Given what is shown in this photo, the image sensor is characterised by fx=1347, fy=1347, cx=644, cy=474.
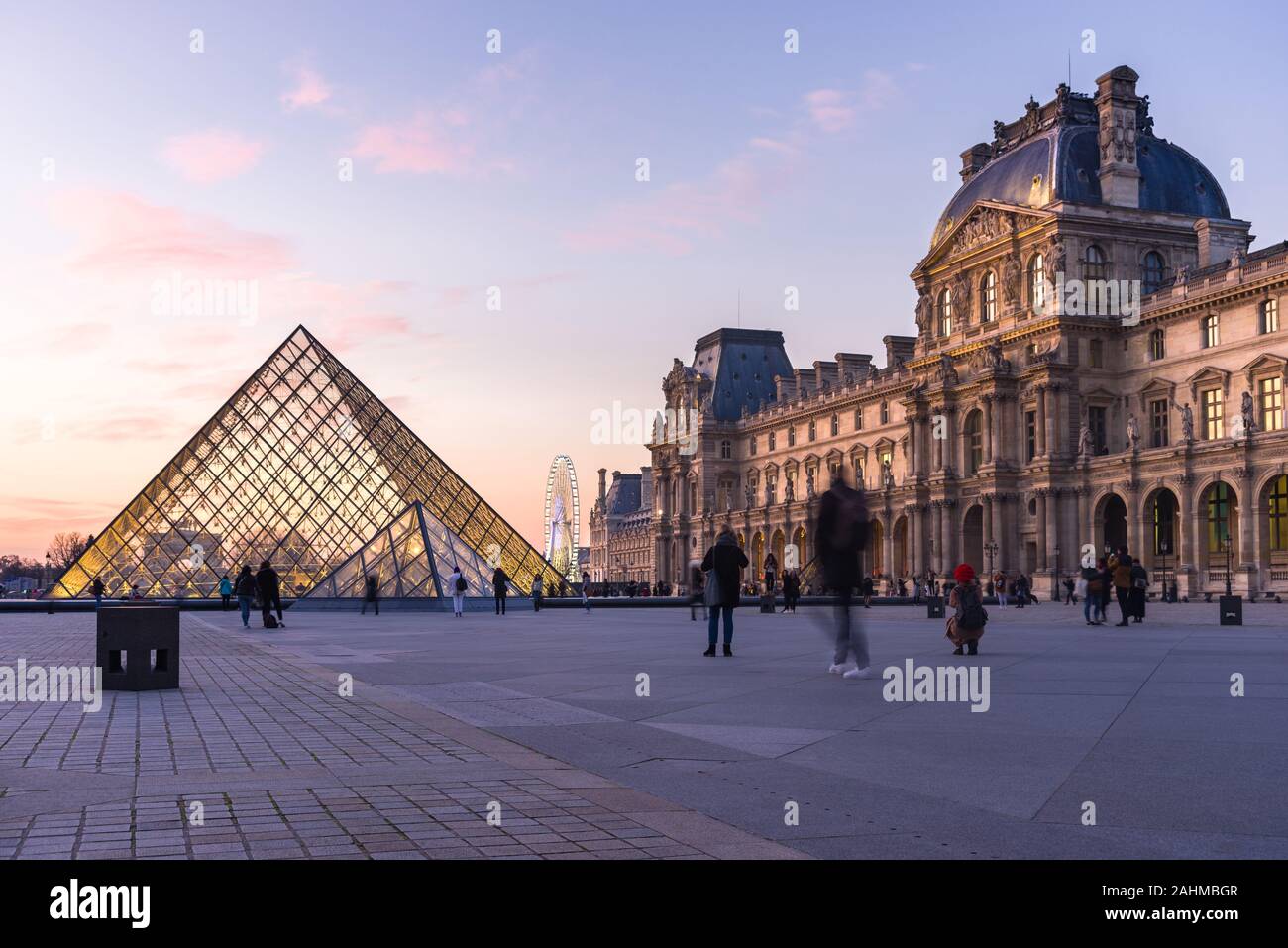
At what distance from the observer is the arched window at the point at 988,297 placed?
67.9 meters

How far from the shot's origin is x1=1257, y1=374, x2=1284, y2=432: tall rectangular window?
53.9 m

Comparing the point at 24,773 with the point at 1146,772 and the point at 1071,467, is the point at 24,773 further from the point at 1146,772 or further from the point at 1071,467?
the point at 1071,467

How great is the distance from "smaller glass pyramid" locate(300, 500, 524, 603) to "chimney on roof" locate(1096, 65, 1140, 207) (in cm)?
3861

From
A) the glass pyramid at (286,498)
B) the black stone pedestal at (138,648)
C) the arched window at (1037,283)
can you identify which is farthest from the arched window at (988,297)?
the black stone pedestal at (138,648)

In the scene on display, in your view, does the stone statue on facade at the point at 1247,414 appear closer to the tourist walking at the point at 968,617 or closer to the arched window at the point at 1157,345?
the arched window at the point at 1157,345

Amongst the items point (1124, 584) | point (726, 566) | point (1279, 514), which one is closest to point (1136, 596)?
point (1124, 584)

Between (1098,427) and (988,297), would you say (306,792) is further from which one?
(988,297)

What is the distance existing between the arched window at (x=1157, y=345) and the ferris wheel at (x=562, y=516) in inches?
2162

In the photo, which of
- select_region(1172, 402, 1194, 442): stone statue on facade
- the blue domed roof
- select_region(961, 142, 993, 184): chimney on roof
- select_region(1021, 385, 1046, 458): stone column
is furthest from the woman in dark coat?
select_region(961, 142, 993, 184): chimney on roof

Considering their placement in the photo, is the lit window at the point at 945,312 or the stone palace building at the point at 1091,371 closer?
the stone palace building at the point at 1091,371

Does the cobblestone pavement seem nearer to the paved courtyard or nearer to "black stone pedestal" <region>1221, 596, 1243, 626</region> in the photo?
the paved courtyard
